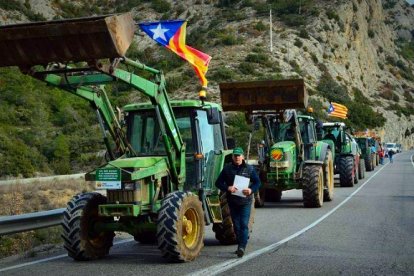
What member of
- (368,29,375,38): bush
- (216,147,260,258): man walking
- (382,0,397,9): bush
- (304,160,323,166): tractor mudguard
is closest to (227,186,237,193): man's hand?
(216,147,260,258): man walking

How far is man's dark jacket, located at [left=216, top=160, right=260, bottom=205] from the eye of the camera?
9.46 meters

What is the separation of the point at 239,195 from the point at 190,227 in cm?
89

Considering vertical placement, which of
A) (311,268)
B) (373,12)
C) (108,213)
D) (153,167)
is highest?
(373,12)

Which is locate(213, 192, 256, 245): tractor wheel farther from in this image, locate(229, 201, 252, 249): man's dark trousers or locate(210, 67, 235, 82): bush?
locate(210, 67, 235, 82): bush

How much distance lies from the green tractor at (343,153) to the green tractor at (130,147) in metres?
14.8

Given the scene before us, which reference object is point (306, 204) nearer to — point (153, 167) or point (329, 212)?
point (329, 212)

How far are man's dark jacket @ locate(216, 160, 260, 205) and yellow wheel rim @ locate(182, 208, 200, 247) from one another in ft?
1.95

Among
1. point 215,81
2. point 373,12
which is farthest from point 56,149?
point 373,12

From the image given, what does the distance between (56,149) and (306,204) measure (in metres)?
25.1

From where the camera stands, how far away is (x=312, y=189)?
17.0 m

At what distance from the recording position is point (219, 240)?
35.6 feet

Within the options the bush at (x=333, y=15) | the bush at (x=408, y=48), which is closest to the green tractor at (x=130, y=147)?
the bush at (x=333, y=15)

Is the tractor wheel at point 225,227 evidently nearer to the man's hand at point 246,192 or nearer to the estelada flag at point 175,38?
the man's hand at point 246,192

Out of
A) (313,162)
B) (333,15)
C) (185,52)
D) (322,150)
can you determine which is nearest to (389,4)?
(333,15)
